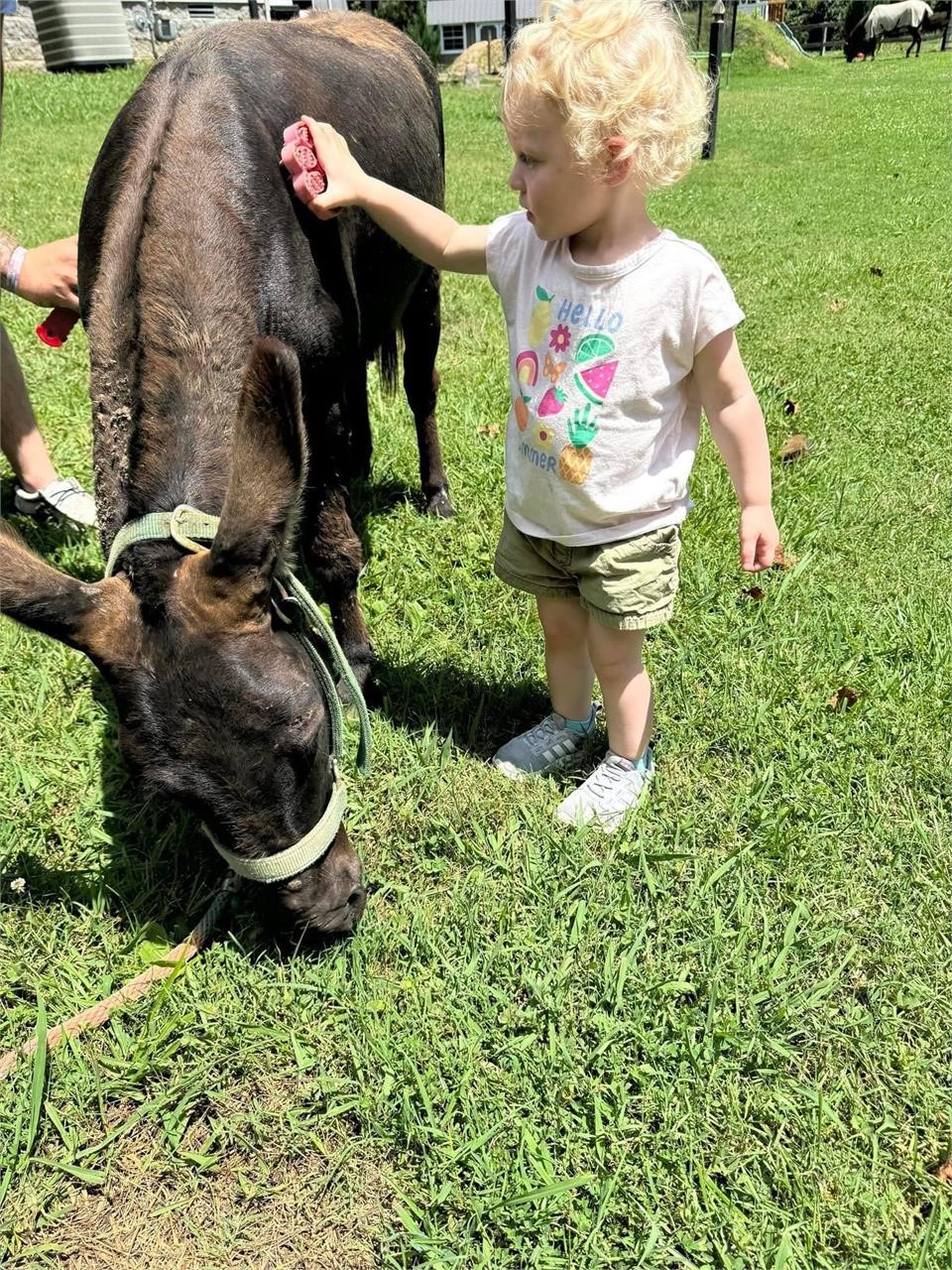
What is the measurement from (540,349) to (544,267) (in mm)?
222

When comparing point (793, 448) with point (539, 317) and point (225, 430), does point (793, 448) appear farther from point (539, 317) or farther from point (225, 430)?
point (225, 430)

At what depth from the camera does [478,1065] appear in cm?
254

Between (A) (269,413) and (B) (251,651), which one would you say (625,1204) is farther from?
(A) (269,413)

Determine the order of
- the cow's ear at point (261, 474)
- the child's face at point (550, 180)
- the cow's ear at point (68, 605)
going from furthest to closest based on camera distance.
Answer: the child's face at point (550, 180) → the cow's ear at point (68, 605) → the cow's ear at point (261, 474)

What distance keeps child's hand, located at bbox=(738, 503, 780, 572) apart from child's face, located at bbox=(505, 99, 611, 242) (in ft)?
2.95

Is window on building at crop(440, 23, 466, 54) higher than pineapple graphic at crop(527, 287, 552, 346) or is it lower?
lower

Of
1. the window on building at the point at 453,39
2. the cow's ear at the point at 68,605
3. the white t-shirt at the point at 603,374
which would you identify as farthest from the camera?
the window on building at the point at 453,39

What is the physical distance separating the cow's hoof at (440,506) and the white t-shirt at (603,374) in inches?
77.8

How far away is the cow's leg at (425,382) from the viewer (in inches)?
197

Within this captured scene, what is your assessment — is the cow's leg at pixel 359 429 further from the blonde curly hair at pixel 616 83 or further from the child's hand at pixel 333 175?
the blonde curly hair at pixel 616 83

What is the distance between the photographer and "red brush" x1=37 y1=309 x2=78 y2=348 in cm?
358

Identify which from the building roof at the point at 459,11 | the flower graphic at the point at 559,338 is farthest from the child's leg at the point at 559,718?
the building roof at the point at 459,11

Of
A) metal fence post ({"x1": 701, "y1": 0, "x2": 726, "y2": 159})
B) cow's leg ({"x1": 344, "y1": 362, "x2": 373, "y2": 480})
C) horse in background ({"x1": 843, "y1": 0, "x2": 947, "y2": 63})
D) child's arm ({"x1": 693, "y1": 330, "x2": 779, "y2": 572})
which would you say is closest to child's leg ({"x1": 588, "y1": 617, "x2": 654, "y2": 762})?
child's arm ({"x1": 693, "y1": 330, "x2": 779, "y2": 572})

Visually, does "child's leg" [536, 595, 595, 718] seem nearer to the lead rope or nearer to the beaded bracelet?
the lead rope
